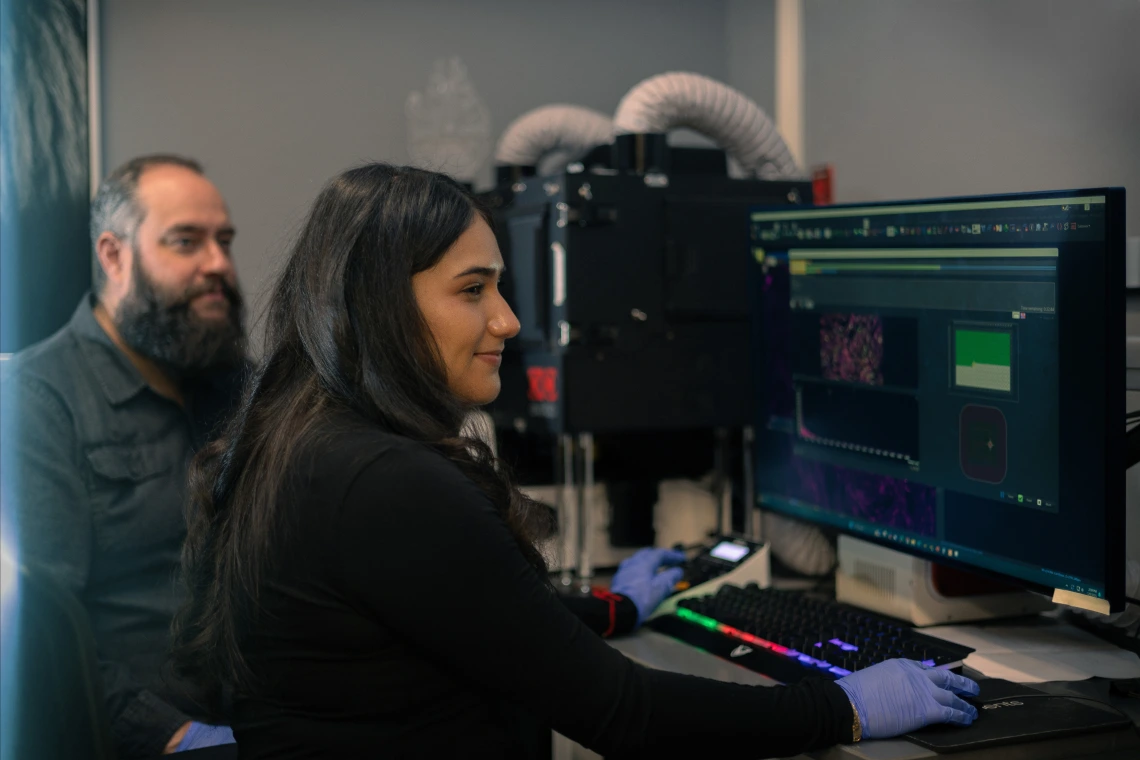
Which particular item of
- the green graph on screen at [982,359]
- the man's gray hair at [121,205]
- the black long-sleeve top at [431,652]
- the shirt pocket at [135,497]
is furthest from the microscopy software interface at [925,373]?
the man's gray hair at [121,205]

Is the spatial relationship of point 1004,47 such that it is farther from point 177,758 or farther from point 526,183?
point 177,758

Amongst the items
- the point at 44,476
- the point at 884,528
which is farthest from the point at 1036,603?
the point at 44,476

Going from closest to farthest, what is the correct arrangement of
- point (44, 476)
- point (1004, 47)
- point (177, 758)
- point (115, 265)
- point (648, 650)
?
point (177, 758), point (648, 650), point (44, 476), point (1004, 47), point (115, 265)

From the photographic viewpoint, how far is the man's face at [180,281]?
189 cm

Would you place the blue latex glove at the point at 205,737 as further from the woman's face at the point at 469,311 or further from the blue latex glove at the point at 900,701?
the blue latex glove at the point at 900,701

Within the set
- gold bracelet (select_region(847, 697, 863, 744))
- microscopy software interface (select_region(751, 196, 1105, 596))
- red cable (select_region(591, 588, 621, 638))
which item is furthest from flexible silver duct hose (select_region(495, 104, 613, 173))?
gold bracelet (select_region(847, 697, 863, 744))

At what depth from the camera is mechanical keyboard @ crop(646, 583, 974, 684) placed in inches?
48.3

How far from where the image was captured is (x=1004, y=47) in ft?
5.78

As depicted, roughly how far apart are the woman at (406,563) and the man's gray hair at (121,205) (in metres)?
0.91

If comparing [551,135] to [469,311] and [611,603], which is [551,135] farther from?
[469,311]

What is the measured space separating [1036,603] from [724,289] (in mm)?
658

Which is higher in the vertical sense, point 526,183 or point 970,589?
point 526,183

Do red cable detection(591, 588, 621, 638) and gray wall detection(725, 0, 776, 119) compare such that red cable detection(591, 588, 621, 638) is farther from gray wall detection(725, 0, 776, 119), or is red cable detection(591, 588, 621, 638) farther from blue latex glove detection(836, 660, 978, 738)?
gray wall detection(725, 0, 776, 119)

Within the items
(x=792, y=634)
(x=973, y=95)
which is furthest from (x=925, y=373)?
(x=973, y=95)
